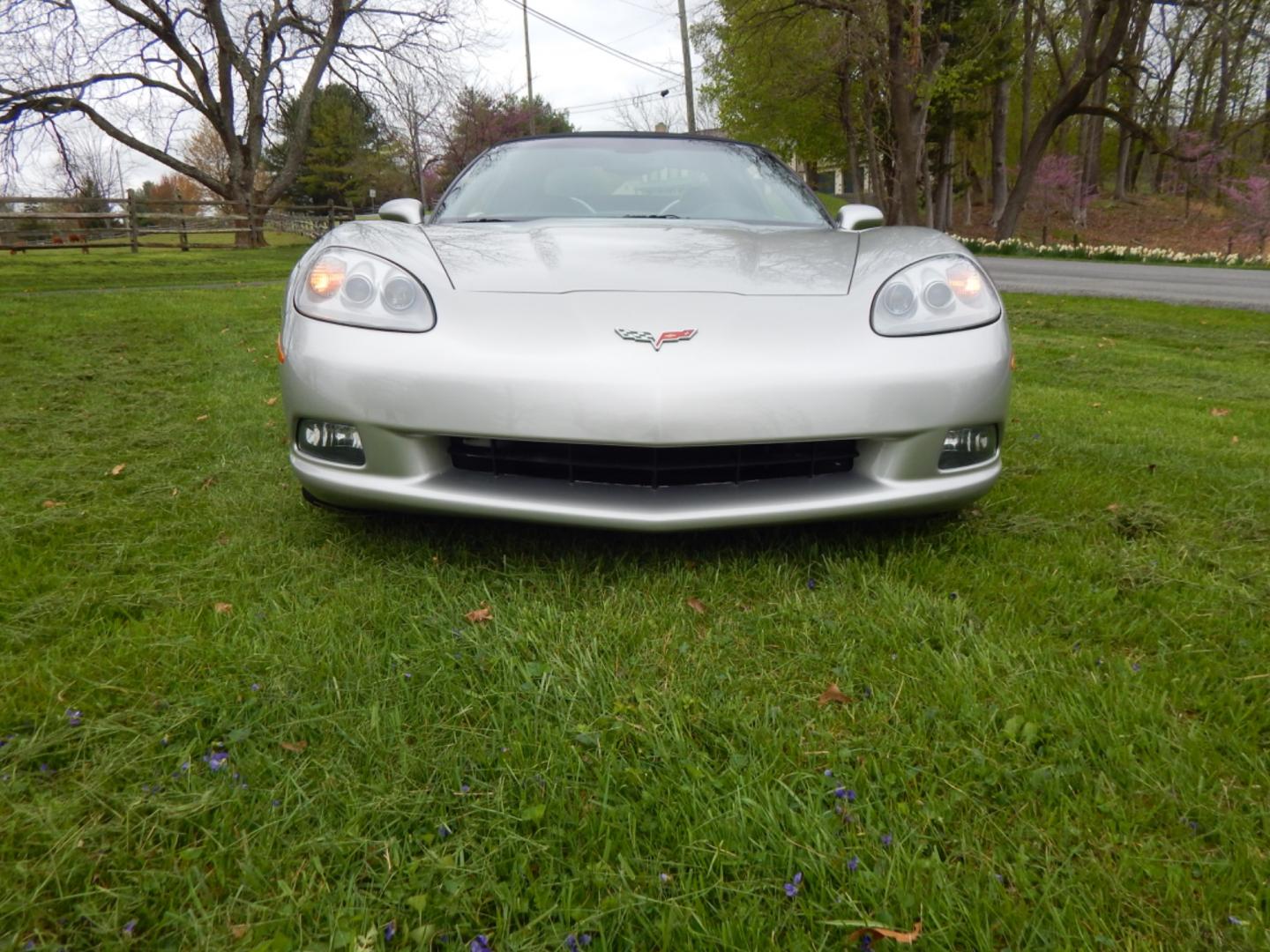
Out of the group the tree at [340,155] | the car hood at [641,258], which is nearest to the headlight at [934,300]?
the car hood at [641,258]

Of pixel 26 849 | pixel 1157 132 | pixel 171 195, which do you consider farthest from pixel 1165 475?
pixel 171 195

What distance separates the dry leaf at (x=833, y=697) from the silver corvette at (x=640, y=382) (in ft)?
1.40

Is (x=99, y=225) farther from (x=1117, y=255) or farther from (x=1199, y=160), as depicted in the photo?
(x=1199, y=160)

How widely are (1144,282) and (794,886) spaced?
11.8m

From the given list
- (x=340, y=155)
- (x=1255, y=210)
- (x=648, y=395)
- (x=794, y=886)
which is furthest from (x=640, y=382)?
(x=340, y=155)

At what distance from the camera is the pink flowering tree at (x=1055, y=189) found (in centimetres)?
2308

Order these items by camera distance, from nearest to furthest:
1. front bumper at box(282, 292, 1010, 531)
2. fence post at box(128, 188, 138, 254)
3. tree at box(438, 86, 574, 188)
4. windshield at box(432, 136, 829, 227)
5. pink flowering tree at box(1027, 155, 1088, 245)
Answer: front bumper at box(282, 292, 1010, 531) < windshield at box(432, 136, 829, 227) < fence post at box(128, 188, 138, 254) < pink flowering tree at box(1027, 155, 1088, 245) < tree at box(438, 86, 574, 188)

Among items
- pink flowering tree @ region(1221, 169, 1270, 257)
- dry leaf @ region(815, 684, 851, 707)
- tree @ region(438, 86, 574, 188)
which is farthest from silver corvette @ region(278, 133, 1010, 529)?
tree @ region(438, 86, 574, 188)

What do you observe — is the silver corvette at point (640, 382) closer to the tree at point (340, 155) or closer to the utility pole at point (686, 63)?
the utility pole at point (686, 63)

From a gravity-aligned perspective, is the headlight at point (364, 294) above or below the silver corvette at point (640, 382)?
above

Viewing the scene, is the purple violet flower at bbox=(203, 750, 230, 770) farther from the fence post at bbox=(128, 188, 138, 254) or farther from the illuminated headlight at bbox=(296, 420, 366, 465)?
the fence post at bbox=(128, 188, 138, 254)

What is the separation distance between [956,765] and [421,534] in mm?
1407

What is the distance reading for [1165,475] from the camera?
2.72 meters

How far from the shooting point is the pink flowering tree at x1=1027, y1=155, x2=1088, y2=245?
23078 mm
